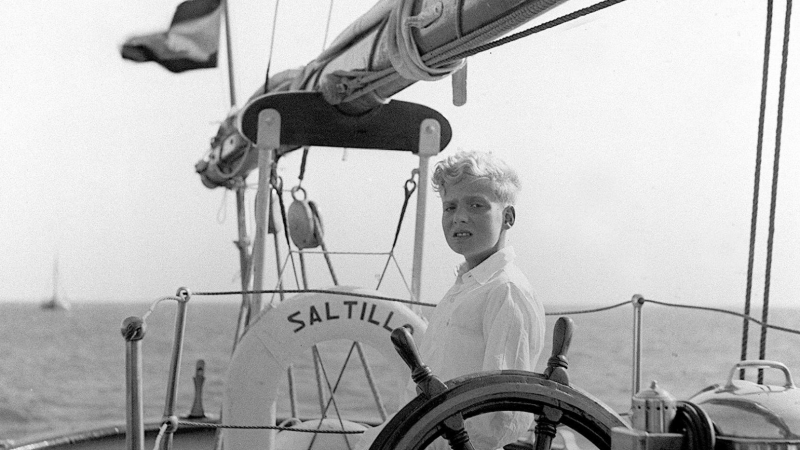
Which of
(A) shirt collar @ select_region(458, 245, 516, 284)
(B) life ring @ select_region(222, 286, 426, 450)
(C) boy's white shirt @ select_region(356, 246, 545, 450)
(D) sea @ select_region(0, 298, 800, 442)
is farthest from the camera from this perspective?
(D) sea @ select_region(0, 298, 800, 442)

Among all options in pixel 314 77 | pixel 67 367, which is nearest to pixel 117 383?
pixel 67 367

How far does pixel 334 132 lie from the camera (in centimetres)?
358

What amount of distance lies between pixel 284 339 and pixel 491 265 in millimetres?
1638

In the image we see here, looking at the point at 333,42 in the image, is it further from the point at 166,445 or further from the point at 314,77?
the point at 166,445

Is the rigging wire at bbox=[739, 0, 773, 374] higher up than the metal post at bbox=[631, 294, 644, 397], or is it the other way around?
the rigging wire at bbox=[739, 0, 773, 374]

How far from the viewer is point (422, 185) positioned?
3.85 m

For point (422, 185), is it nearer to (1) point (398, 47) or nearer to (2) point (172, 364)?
(1) point (398, 47)

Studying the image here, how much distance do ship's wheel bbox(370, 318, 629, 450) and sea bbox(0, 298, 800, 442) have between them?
9.10 m

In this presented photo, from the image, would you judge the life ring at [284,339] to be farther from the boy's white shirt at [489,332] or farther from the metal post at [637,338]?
the boy's white shirt at [489,332]

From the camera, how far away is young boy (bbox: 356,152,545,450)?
177cm

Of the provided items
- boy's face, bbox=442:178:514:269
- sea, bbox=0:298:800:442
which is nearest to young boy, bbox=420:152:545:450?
boy's face, bbox=442:178:514:269

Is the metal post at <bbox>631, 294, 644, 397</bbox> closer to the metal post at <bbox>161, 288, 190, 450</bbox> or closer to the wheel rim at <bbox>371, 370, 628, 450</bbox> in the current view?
the metal post at <bbox>161, 288, 190, 450</bbox>

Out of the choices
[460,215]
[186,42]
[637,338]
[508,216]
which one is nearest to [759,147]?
[508,216]

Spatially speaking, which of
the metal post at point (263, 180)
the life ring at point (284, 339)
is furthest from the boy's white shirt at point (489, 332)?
the metal post at point (263, 180)
